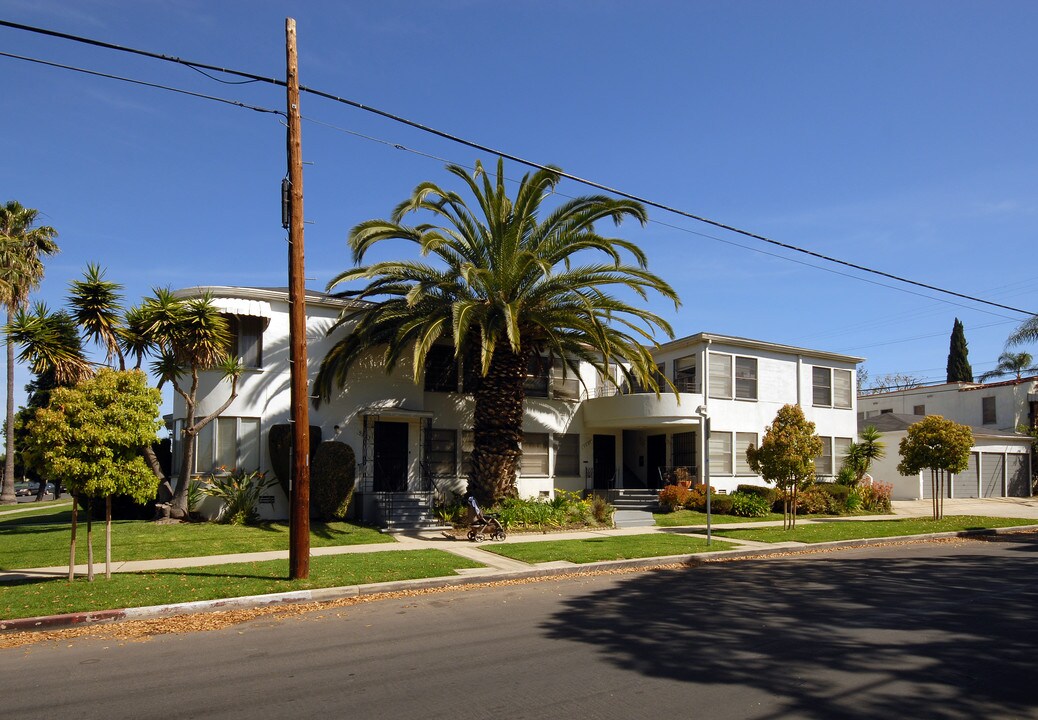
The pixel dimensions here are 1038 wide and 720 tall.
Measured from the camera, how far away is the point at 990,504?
3253 cm

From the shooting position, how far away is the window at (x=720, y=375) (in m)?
28.0

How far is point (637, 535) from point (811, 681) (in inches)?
490

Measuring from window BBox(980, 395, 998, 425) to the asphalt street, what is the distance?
3295 cm

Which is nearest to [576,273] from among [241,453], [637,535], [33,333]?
[637,535]

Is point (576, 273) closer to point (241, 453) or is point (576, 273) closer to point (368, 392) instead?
point (368, 392)

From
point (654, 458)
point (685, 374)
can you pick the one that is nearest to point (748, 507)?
Result: point (654, 458)

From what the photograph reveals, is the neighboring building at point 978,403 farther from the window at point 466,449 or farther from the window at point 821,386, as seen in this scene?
the window at point 466,449

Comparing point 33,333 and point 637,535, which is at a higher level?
point 33,333

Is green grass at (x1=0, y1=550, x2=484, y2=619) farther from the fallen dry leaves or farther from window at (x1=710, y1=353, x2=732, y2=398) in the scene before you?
window at (x1=710, y1=353, x2=732, y2=398)

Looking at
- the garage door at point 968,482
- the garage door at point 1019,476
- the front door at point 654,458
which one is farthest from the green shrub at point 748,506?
the garage door at point 1019,476

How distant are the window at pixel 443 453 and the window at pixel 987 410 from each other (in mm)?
31265

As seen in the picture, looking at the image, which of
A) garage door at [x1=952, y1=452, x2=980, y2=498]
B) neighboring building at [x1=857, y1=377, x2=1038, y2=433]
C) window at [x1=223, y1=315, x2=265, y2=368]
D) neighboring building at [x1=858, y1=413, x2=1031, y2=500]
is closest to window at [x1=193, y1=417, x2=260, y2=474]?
window at [x1=223, y1=315, x2=265, y2=368]

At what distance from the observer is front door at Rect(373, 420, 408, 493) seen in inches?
900

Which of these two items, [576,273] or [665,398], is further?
[665,398]
